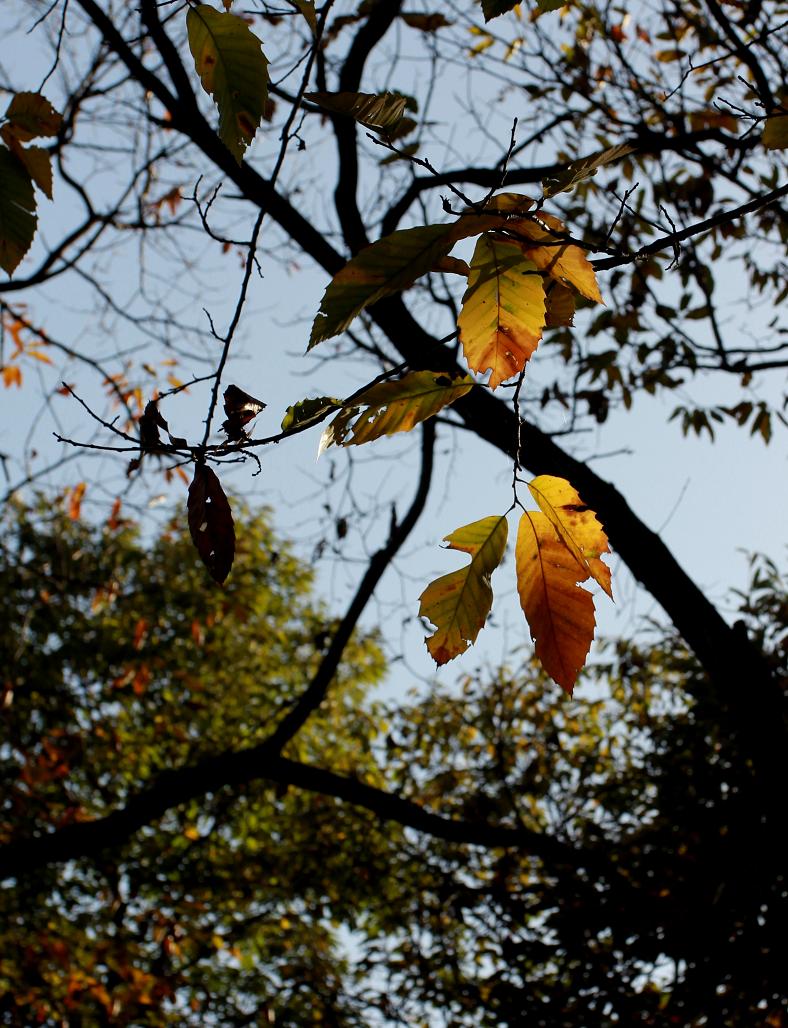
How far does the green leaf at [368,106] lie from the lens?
90cm

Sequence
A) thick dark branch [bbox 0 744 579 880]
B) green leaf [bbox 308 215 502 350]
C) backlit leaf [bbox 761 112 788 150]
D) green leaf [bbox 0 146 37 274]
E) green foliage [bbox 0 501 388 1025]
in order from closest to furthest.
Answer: green leaf [bbox 308 215 502 350], backlit leaf [bbox 761 112 788 150], green leaf [bbox 0 146 37 274], thick dark branch [bbox 0 744 579 880], green foliage [bbox 0 501 388 1025]

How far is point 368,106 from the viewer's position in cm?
92

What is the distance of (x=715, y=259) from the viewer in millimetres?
4453

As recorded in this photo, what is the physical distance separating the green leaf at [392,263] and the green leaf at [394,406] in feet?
0.35

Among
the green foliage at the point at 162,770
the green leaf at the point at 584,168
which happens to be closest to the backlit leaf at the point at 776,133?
the green leaf at the point at 584,168

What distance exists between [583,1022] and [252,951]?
5.92 metres

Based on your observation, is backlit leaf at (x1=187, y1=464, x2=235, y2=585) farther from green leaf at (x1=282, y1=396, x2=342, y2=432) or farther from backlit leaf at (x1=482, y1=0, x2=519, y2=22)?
backlit leaf at (x1=482, y1=0, x2=519, y2=22)

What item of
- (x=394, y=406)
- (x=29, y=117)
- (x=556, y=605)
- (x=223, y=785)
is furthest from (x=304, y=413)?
(x=223, y=785)

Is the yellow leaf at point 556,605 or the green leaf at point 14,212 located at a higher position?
the green leaf at point 14,212

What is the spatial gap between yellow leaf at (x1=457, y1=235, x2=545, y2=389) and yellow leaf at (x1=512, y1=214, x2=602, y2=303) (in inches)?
0.8

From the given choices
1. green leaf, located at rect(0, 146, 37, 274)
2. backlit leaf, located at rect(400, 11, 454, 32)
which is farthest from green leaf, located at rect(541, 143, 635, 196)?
backlit leaf, located at rect(400, 11, 454, 32)

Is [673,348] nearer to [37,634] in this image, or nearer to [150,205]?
[150,205]

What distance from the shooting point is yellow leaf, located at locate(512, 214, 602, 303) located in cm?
88

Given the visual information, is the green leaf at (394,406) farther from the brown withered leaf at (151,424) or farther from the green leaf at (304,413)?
the brown withered leaf at (151,424)
